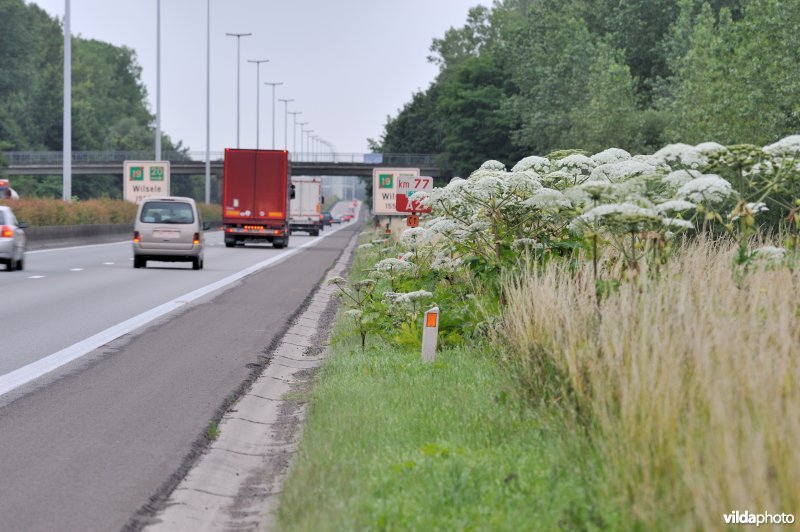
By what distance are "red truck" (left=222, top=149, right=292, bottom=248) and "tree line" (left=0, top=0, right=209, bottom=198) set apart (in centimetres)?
8152

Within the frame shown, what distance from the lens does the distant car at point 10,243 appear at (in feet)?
96.5

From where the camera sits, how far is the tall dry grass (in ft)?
16.2

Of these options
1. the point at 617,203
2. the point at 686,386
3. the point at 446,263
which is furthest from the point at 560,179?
the point at 686,386

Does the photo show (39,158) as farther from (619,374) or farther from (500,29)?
(619,374)

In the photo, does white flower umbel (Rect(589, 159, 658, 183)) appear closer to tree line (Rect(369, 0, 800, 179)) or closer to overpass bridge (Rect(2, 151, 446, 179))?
tree line (Rect(369, 0, 800, 179))

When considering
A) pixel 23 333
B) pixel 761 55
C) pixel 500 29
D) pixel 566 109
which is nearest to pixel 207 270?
pixel 23 333

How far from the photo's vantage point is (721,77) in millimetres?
58219

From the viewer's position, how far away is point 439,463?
22.9 feet

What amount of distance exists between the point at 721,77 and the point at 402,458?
53521mm

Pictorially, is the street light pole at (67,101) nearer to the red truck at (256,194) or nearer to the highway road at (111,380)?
the red truck at (256,194)

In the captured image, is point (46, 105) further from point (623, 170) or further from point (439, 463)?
point (439, 463)

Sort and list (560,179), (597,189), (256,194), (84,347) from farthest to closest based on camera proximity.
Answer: (256,194) → (560,179) → (84,347) → (597,189)

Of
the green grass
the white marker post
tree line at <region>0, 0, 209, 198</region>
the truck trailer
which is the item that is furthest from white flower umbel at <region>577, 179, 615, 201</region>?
tree line at <region>0, 0, 209, 198</region>

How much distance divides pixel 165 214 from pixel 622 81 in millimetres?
53463
